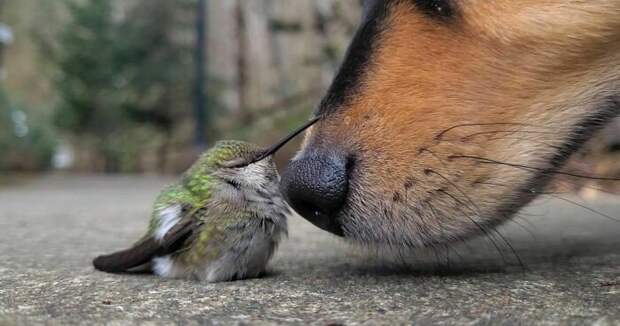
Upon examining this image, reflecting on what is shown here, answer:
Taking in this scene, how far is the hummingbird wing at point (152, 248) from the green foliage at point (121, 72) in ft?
38.0

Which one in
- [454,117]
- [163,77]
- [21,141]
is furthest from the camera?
[163,77]

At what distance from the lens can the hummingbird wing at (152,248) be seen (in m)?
1.79

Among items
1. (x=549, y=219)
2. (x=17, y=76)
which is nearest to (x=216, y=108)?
(x=17, y=76)

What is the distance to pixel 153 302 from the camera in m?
1.47

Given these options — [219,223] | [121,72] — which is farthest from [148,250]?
[121,72]

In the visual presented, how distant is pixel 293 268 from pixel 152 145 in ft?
38.9

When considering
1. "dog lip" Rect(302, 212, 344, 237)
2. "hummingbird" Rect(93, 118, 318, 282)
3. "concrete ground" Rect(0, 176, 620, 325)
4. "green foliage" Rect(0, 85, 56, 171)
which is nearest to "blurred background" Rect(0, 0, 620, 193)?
"green foliage" Rect(0, 85, 56, 171)

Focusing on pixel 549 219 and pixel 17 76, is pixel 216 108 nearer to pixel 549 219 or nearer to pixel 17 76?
pixel 17 76

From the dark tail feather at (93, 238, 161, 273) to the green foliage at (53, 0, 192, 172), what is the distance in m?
11.6

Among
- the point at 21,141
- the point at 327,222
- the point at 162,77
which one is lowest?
the point at 21,141

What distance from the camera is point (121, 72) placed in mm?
13273

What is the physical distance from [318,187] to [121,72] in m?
12.4

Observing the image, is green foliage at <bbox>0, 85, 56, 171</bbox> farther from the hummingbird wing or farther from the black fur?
the black fur

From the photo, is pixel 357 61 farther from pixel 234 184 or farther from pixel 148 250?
pixel 148 250
